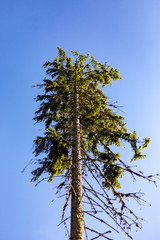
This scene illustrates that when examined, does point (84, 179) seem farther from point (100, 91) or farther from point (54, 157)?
point (100, 91)

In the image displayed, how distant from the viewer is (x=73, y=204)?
4832 millimetres

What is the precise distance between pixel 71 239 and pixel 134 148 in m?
4.59

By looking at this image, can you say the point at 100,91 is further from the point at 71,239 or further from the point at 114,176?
the point at 71,239

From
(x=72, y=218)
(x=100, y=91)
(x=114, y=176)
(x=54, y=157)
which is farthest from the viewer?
(x=100, y=91)

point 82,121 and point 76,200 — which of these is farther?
point 82,121

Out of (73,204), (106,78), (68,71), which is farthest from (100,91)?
(73,204)

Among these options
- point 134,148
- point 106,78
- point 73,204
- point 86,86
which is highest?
point 106,78

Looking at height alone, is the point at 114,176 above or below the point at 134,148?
below

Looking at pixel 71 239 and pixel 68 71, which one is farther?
pixel 68 71

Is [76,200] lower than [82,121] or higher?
lower

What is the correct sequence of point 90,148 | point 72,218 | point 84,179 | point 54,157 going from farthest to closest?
point 90,148 → point 54,157 → point 84,179 → point 72,218

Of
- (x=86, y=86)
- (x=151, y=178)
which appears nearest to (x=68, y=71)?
(x=86, y=86)

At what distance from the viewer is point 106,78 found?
10438 mm

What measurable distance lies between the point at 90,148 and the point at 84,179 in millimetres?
3583
